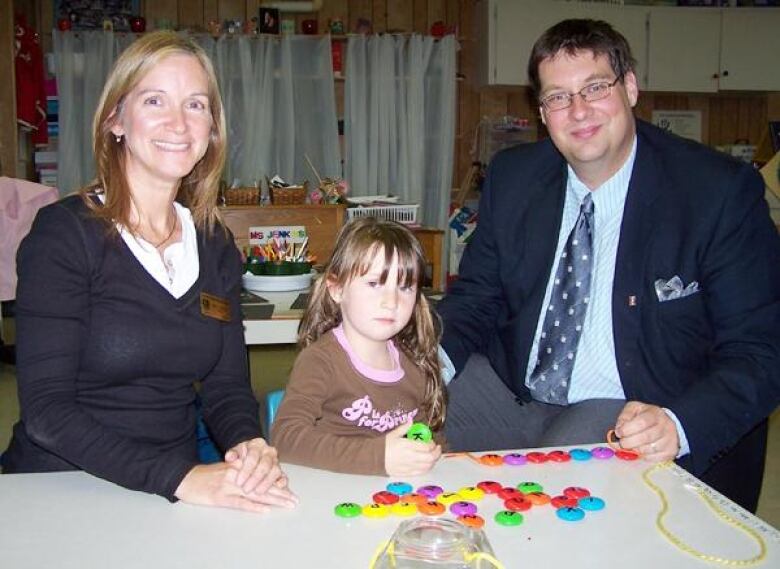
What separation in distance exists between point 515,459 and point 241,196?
277cm

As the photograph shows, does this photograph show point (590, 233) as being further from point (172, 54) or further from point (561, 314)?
point (172, 54)

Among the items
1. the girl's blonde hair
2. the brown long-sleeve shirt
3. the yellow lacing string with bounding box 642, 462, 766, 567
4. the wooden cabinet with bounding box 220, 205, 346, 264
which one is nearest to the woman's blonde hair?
the girl's blonde hair

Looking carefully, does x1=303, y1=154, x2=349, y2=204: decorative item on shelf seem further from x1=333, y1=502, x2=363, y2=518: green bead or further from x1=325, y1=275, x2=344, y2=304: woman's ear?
x1=333, y1=502, x2=363, y2=518: green bead

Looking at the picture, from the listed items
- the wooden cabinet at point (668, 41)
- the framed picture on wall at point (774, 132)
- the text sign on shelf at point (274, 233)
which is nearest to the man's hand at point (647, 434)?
the text sign on shelf at point (274, 233)

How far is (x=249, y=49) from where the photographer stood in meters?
5.19

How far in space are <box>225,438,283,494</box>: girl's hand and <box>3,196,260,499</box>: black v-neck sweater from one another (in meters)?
0.08

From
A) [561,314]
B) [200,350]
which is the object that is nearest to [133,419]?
[200,350]

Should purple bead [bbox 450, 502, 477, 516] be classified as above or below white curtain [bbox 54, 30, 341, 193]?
below

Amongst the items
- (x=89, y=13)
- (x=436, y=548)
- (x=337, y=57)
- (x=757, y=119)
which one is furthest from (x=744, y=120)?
(x=436, y=548)

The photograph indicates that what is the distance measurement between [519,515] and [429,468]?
18cm

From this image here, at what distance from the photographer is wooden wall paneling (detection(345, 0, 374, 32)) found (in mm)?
5496

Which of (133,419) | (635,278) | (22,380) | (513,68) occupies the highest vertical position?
(513,68)

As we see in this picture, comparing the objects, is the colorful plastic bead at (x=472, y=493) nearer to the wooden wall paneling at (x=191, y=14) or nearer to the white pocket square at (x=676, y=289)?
the white pocket square at (x=676, y=289)

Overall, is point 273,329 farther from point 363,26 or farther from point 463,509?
point 363,26
